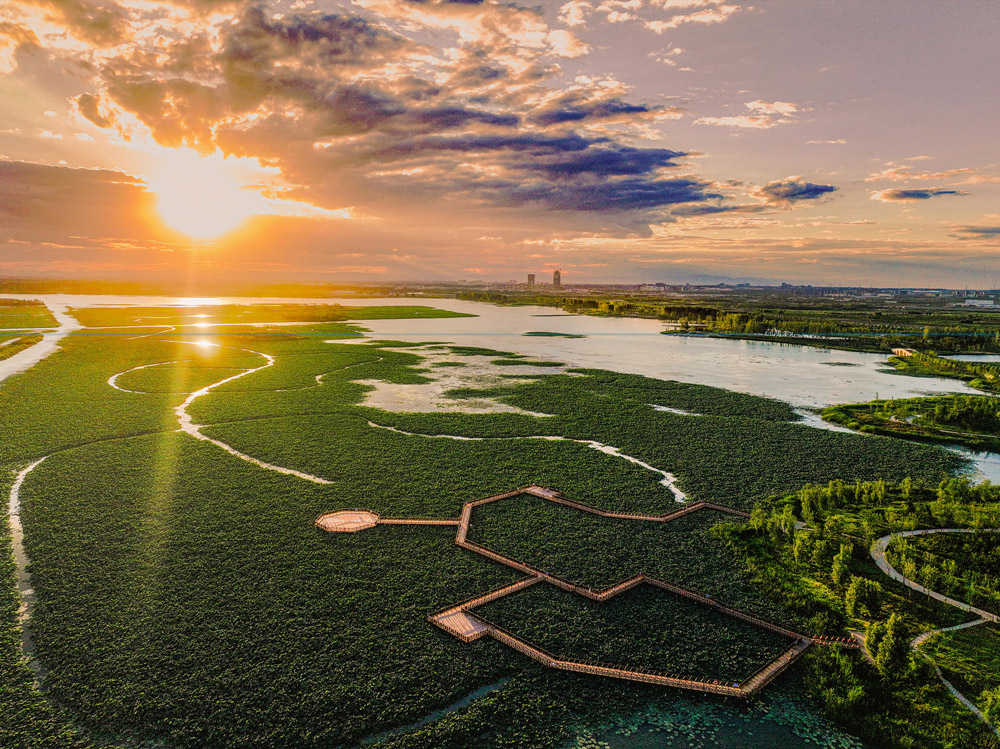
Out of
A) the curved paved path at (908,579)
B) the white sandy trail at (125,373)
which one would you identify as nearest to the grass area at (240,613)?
the curved paved path at (908,579)

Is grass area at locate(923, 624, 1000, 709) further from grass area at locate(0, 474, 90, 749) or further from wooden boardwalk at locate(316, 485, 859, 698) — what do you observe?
grass area at locate(0, 474, 90, 749)

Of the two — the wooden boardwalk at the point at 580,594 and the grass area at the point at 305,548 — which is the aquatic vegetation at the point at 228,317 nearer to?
the grass area at the point at 305,548

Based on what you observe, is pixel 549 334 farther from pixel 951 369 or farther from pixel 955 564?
pixel 955 564

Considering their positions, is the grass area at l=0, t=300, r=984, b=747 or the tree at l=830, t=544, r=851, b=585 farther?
the tree at l=830, t=544, r=851, b=585

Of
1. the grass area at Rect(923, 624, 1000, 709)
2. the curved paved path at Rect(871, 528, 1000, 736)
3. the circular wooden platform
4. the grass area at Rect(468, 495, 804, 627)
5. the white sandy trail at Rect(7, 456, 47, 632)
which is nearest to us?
the curved paved path at Rect(871, 528, 1000, 736)

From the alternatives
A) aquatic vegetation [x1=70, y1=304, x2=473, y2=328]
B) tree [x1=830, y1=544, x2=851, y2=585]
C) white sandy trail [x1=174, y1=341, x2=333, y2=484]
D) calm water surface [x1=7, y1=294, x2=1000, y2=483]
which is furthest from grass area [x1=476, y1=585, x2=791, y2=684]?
aquatic vegetation [x1=70, y1=304, x2=473, y2=328]

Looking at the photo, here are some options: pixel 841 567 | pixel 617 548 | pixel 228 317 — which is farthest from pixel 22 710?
pixel 228 317

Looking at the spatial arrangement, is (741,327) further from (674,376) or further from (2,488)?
(2,488)
